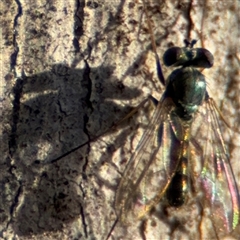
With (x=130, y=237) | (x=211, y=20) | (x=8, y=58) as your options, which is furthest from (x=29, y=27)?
(x=130, y=237)

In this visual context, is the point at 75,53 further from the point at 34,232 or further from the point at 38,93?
the point at 34,232

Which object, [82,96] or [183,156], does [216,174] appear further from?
[82,96]

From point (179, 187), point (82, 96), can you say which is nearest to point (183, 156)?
point (179, 187)

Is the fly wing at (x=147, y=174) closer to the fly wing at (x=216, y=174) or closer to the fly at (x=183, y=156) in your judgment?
the fly at (x=183, y=156)

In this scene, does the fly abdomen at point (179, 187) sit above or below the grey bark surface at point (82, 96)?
below

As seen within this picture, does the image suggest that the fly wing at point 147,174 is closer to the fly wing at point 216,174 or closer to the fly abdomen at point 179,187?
the fly abdomen at point 179,187

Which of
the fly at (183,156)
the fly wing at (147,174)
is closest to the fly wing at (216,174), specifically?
the fly at (183,156)
